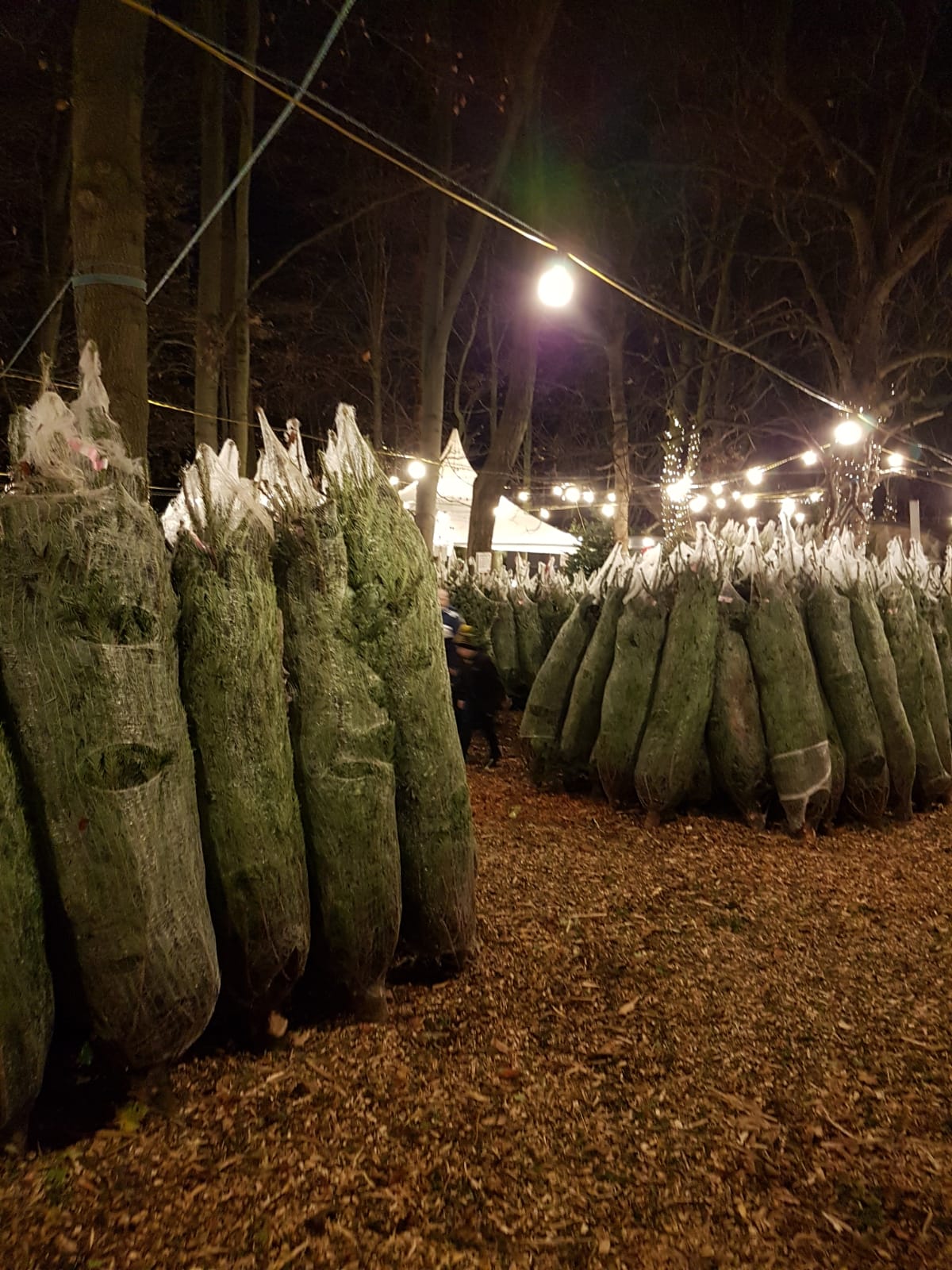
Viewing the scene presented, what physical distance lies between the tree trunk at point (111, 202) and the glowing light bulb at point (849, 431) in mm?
10460

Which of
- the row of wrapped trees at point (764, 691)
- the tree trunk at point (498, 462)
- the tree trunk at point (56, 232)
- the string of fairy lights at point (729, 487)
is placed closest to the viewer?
the row of wrapped trees at point (764, 691)

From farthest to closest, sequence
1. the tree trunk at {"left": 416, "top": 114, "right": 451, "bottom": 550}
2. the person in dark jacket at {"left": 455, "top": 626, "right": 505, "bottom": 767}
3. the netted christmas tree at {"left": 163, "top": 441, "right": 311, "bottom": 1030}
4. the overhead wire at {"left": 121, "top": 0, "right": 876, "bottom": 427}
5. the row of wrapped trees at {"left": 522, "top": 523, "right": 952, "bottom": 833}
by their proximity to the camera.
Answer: the tree trunk at {"left": 416, "top": 114, "right": 451, "bottom": 550} → the person in dark jacket at {"left": 455, "top": 626, "right": 505, "bottom": 767} → the row of wrapped trees at {"left": 522, "top": 523, "right": 952, "bottom": 833} → the overhead wire at {"left": 121, "top": 0, "right": 876, "bottom": 427} → the netted christmas tree at {"left": 163, "top": 441, "right": 311, "bottom": 1030}

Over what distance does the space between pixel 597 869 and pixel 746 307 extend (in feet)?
61.7

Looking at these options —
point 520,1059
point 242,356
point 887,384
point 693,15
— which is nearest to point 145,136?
point 242,356

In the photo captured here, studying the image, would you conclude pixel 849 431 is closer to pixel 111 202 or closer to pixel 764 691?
pixel 764 691

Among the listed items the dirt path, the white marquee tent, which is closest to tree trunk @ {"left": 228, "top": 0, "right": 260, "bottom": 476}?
the white marquee tent

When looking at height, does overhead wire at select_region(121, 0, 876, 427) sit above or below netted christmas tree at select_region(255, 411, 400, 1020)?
above

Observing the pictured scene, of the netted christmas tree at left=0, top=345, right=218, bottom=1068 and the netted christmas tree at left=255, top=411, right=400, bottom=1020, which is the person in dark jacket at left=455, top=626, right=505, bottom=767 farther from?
the netted christmas tree at left=0, top=345, right=218, bottom=1068

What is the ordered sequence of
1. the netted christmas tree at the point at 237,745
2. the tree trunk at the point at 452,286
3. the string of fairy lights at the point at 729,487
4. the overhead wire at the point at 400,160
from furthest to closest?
1. the string of fairy lights at the point at 729,487
2. the tree trunk at the point at 452,286
3. the overhead wire at the point at 400,160
4. the netted christmas tree at the point at 237,745

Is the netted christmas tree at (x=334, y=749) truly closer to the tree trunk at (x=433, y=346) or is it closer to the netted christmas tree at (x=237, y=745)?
the netted christmas tree at (x=237, y=745)

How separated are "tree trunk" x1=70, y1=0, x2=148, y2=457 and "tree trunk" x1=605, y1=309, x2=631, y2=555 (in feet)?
39.3

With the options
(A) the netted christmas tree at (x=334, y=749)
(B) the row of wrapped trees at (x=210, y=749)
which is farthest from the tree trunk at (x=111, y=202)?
(A) the netted christmas tree at (x=334, y=749)

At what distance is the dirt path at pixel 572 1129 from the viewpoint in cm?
179

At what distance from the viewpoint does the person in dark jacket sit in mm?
6676
